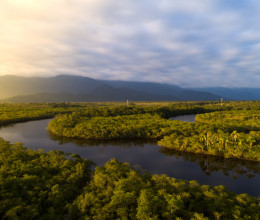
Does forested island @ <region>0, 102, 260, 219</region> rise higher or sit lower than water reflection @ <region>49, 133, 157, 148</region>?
higher

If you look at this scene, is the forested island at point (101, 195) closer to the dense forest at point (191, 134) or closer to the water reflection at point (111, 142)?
the dense forest at point (191, 134)

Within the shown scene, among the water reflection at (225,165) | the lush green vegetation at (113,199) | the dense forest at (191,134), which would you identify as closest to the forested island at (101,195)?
the lush green vegetation at (113,199)

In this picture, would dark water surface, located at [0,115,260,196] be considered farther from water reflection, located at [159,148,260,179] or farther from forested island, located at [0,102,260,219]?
forested island, located at [0,102,260,219]

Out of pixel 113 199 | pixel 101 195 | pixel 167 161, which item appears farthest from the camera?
pixel 167 161

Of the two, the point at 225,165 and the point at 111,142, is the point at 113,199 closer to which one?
the point at 225,165

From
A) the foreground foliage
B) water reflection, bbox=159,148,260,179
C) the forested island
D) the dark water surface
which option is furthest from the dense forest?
the foreground foliage

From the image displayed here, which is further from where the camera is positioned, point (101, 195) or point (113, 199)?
point (101, 195)

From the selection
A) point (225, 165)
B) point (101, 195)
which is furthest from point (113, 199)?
point (225, 165)

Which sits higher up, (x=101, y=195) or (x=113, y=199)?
(x=113, y=199)
